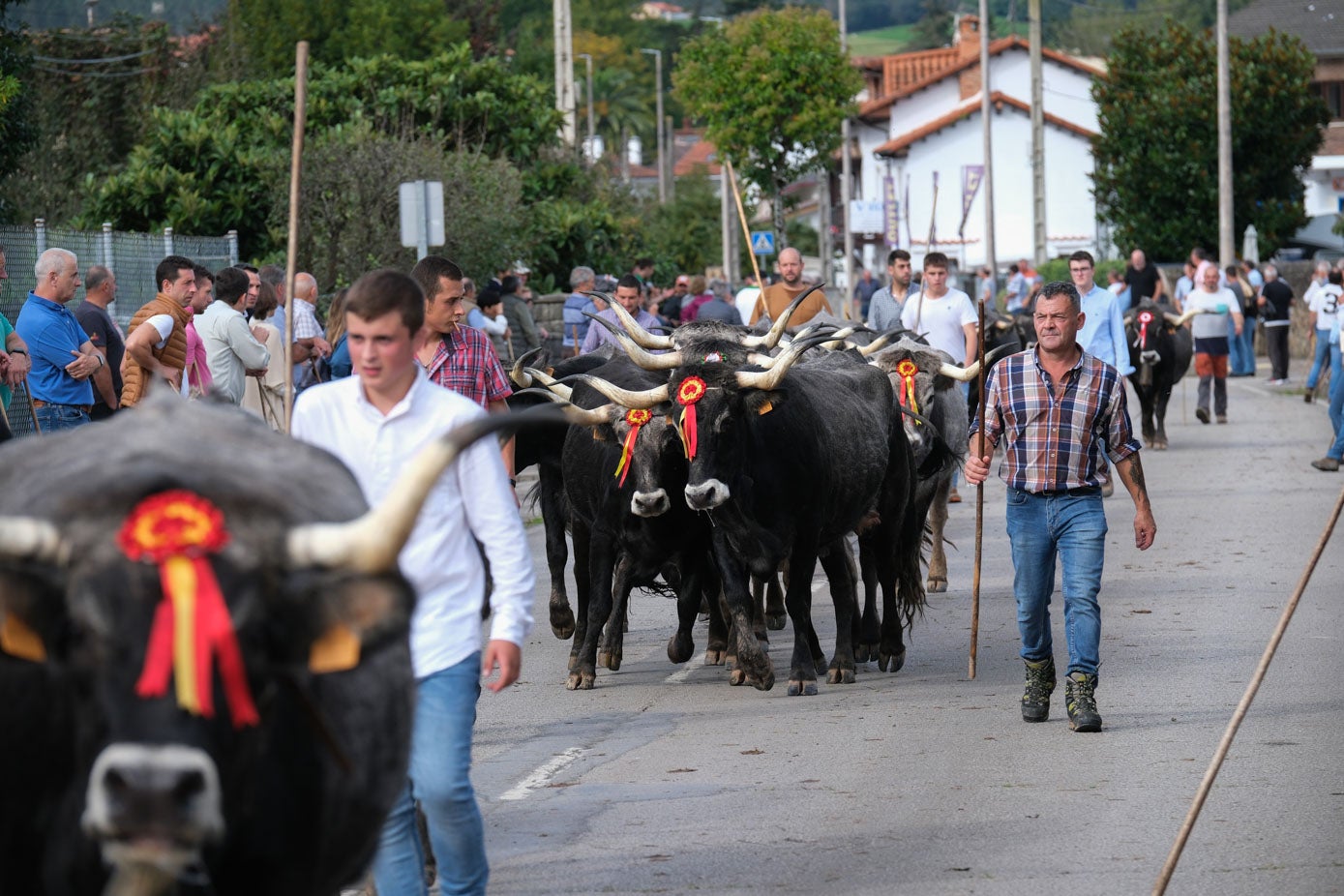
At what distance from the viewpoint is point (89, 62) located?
3562cm

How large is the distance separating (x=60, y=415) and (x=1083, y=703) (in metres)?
Result: 6.16

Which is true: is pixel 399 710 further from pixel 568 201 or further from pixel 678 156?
pixel 678 156

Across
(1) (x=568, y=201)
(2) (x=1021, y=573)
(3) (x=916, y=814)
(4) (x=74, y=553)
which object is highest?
(1) (x=568, y=201)

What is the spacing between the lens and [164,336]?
36.3 ft

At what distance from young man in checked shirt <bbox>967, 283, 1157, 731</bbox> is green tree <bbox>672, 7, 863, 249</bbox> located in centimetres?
3802

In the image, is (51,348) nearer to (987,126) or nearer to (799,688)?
(799,688)

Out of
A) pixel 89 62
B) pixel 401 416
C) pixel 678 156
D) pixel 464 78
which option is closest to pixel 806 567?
pixel 401 416

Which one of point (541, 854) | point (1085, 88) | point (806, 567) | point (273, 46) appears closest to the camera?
point (541, 854)

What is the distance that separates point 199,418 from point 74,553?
0.77 meters

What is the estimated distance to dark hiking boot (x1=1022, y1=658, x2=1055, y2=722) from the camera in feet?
29.9

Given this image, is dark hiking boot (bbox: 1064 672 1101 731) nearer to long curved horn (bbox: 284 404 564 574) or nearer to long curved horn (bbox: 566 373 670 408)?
long curved horn (bbox: 566 373 670 408)

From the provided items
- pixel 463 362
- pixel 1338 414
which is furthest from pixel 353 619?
pixel 1338 414

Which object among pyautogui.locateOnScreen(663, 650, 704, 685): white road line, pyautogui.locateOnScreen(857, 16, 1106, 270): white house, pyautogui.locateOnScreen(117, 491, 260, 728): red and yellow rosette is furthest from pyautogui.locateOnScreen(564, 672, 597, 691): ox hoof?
pyautogui.locateOnScreen(857, 16, 1106, 270): white house

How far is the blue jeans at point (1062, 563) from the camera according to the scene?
Answer: 889cm
